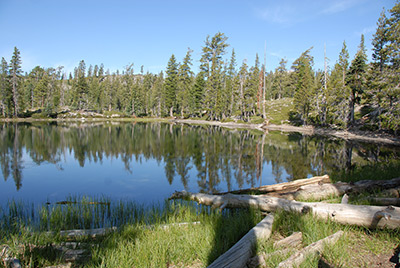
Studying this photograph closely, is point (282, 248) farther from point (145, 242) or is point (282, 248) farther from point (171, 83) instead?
point (171, 83)

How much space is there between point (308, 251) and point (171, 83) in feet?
208

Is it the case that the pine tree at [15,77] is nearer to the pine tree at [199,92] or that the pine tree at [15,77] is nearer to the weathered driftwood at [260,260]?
the pine tree at [199,92]

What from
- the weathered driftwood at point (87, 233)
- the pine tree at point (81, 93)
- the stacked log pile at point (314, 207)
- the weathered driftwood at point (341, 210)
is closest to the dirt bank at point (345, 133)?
the stacked log pile at point (314, 207)

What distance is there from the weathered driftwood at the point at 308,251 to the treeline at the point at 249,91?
2218 cm

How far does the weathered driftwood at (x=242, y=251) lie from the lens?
131 inches

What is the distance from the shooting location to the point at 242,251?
3596mm

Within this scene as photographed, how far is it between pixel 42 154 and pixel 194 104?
48.7 m

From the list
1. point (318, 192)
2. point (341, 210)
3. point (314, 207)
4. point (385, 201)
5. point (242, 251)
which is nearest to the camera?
point (242, 251)

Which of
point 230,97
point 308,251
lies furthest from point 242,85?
point 308,251

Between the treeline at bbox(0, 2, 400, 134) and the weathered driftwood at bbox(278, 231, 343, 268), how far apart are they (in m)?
22.2

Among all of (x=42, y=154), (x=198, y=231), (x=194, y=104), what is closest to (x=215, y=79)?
(x=194, y=104)

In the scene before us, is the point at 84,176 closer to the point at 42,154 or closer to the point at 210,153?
the point at 42,154

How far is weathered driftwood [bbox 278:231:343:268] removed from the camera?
10.8 ft

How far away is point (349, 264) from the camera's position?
354 cm
